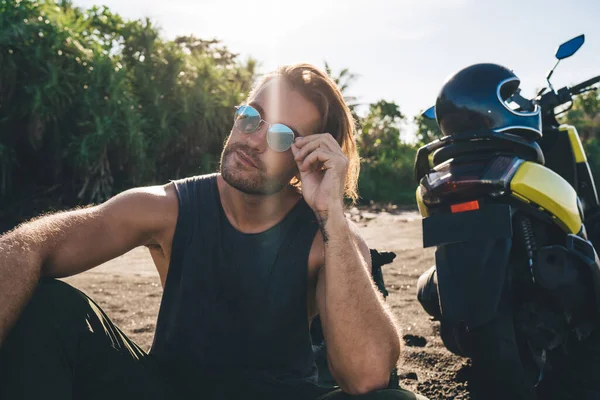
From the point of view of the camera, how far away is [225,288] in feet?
7.20

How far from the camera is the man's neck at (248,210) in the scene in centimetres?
237

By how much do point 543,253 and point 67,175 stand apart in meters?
7.94

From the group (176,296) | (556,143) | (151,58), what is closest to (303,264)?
(176,296)

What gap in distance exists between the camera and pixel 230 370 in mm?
2133

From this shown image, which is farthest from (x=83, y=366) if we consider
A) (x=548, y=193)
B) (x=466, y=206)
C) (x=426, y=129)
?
(x=426, y=129)

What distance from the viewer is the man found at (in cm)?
181

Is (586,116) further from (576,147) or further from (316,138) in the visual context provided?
(316,138)

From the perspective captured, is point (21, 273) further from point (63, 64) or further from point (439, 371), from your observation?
point (63, 64)

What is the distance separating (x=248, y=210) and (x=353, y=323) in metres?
0.70

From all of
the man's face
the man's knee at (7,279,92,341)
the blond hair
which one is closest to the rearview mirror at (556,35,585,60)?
the blond hair

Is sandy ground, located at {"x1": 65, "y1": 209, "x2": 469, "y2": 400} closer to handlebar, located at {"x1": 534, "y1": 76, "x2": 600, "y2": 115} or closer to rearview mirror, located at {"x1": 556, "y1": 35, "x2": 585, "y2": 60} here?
handlebar, located at {"x1": 534, "y1": 76, "x2": 600, "y2": 115}

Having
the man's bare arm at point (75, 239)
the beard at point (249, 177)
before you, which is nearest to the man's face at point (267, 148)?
the beard at point (249, 177)

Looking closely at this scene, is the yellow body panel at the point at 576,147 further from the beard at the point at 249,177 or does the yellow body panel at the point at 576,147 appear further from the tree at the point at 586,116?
the tree at the point at 586,116

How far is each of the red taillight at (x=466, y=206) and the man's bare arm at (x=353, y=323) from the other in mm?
548
